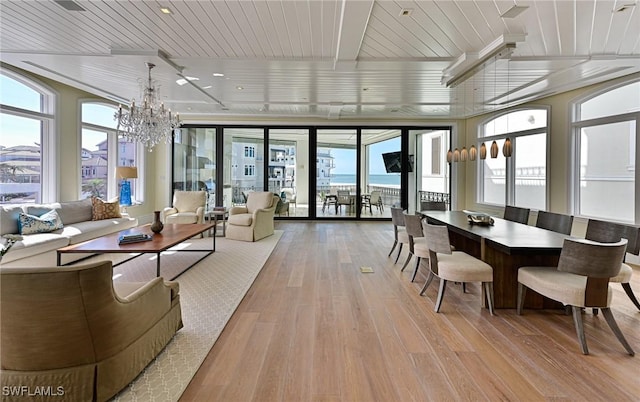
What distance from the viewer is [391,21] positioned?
3420mm

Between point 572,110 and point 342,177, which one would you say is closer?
point 572,110

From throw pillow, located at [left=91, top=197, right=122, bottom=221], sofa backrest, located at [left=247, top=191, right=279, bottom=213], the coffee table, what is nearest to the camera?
the coffee table

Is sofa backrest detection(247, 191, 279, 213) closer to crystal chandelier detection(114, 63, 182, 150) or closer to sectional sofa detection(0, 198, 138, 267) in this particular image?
sectional sofa detection(0, 198, 138, 267)

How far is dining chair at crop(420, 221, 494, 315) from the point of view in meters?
3.09

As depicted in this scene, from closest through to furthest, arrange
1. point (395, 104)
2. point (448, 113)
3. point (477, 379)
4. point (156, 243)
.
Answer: point (477, 379) → point (156, 243) → point (395, 104) → point (448, 113)

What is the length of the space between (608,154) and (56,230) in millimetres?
9049

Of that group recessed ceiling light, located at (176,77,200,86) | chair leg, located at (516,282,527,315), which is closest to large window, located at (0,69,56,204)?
recessed ceiling light, located at (176,77,200,86)

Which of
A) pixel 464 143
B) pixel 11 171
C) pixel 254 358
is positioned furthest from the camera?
pixel 464 143

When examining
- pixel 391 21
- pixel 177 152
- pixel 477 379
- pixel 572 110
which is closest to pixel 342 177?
pixel 177 152

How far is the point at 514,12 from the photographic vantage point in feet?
10.5

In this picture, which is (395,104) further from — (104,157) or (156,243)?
(104,157)

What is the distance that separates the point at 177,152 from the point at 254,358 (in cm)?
831

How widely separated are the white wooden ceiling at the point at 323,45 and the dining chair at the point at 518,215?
2.12m

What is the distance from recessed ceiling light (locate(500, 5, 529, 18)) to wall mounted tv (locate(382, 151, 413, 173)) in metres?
6.18
